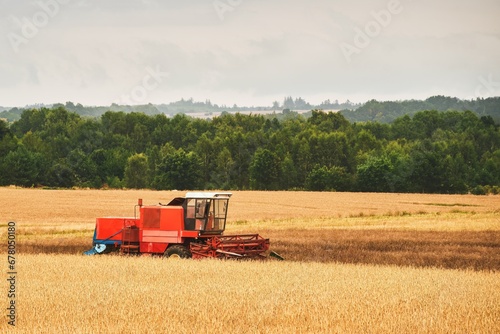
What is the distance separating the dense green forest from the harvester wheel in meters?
71.8

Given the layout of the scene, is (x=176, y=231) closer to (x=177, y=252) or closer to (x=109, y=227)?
(x=177, y=252)

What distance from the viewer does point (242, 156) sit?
115 meters

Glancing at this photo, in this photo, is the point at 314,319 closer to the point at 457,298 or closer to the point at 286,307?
the point at 286,307

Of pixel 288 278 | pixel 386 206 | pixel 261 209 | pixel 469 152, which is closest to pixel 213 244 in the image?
pixel 288 278

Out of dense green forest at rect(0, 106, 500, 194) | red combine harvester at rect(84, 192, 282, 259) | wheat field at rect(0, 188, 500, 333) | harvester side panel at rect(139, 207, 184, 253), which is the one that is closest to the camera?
wheat field at rect(0, 188, 500, 333)

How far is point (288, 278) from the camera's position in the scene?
63.3 feet

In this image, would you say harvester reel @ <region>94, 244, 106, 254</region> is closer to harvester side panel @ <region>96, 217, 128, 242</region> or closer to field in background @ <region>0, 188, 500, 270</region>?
harvester side panel @ <region>96, 217, 128, 242</region>

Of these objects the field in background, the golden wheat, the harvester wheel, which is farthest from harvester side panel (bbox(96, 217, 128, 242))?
the golden wheat

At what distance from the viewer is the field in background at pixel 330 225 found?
28.2m

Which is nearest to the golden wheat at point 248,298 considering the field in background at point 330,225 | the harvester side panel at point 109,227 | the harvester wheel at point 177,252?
the harvester wheel at point 177,252

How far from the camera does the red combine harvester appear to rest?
2544 cm

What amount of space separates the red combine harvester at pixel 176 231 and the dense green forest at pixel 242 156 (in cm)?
7077

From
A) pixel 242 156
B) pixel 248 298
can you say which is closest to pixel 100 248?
pixel 248 298

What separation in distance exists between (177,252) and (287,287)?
27.9 ft
